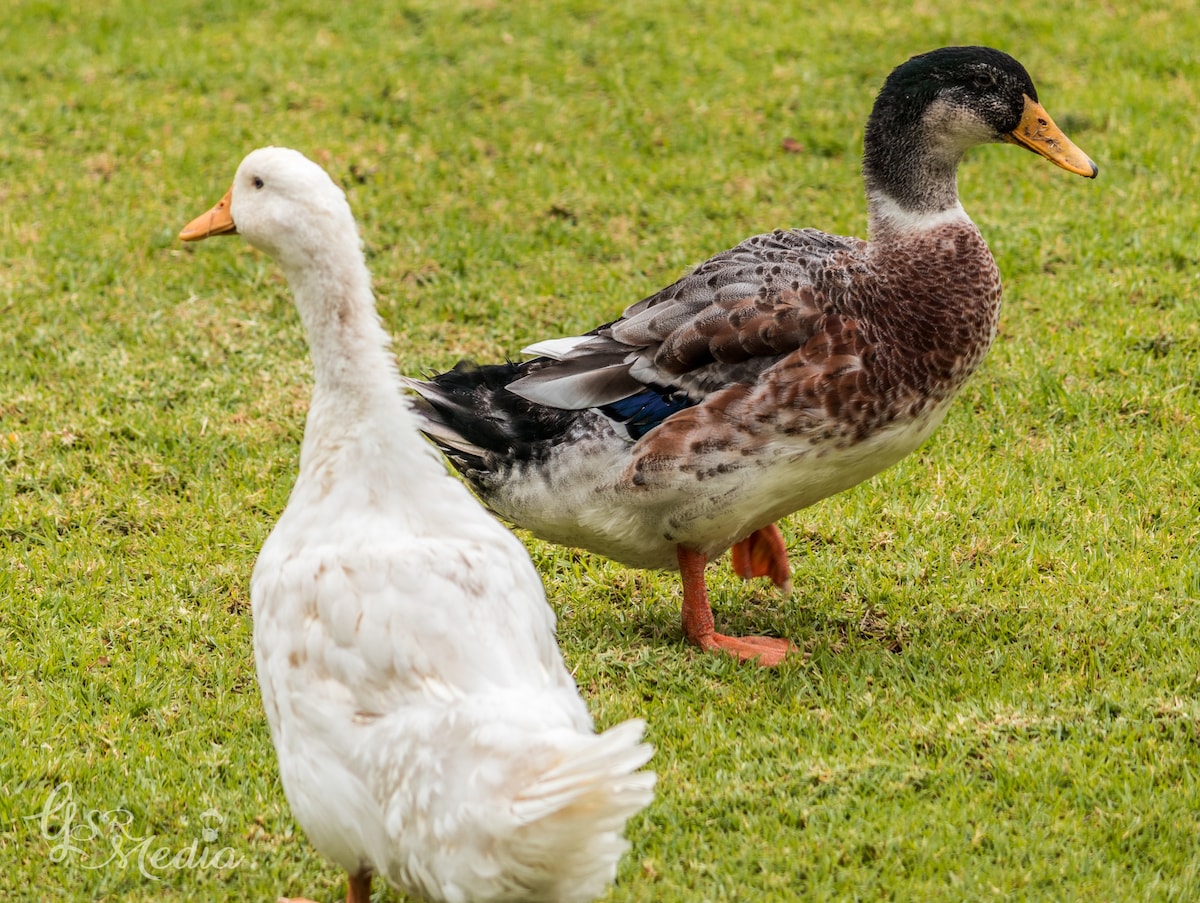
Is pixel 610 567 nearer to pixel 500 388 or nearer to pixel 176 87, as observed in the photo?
pixel 500 388

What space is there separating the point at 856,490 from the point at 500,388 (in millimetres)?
1768

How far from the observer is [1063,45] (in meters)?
10.3

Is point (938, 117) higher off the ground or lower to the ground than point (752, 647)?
higher

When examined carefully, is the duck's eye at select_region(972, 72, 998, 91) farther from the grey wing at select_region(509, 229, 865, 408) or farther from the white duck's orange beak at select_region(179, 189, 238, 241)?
the white duck's orange beak at select_region(179, 189, 238, 241)

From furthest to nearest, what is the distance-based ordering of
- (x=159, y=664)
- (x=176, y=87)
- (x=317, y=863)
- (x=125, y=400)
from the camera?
(x=176, y=87) → (x=125, y=400) → (x=159, y=664) → (x=317, y=863)

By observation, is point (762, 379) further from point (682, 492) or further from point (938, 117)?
point (938, 117)

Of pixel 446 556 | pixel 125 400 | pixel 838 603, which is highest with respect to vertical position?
pixel 446 556

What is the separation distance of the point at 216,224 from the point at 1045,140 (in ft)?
10.5

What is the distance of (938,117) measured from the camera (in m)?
5.41

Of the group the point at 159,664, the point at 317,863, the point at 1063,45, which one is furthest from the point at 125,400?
the point at 1063,45

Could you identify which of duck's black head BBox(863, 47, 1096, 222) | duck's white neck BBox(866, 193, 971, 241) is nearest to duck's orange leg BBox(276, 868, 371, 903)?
duck's white neck BBox(866, 193, 971, 241)

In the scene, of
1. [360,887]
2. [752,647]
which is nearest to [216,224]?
[360,887]

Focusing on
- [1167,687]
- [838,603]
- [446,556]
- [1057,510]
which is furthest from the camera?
[1057,510]

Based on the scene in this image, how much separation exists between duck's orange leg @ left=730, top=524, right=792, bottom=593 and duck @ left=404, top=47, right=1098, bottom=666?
0.02 m
